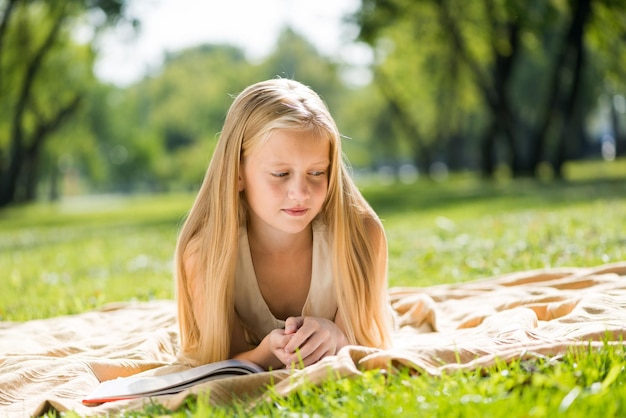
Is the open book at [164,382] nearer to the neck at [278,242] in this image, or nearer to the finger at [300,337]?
the finger at [300,337]

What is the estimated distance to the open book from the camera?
10.3 feet

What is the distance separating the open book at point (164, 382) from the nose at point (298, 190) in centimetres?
79

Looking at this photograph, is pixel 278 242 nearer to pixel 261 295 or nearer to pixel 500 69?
pixel 261 295

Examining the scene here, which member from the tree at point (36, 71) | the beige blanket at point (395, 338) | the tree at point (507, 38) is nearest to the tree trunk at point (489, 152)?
the tree at point (507, 38)

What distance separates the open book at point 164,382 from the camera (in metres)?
3.14

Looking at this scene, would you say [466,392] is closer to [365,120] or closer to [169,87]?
[365,120]

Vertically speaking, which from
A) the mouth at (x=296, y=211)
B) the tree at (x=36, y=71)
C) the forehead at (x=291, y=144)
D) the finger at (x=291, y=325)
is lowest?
the finger at (x=291, y=325)

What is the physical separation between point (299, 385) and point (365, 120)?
149ft

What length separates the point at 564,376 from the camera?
2604 mm

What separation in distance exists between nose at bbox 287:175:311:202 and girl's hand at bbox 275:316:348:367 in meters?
0.56

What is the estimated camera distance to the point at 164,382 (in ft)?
10.5

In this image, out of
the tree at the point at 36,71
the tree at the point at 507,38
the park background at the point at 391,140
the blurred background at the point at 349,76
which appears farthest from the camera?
the tree at the point at 36,71

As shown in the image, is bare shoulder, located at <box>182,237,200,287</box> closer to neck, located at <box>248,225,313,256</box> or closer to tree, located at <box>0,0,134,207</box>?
neck, located at <box>248,225,313,256</box>

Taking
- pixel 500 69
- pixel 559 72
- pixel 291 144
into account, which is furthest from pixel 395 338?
pixel 500 69
